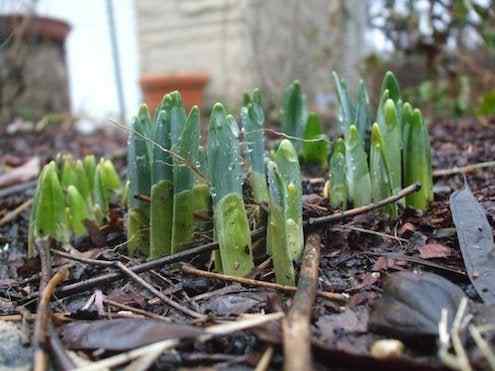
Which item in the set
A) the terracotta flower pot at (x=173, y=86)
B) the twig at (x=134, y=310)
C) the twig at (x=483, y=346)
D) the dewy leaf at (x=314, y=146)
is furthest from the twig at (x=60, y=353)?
the terracotta flower pot at (x=173, y=86)

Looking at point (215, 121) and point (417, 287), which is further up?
point (215, 121)

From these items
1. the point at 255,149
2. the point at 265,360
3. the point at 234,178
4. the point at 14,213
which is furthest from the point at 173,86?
the point at 265,360

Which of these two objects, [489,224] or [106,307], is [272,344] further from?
[489,224]

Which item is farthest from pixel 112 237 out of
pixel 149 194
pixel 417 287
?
pixel 417 287

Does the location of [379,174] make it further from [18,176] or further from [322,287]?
[18,176]

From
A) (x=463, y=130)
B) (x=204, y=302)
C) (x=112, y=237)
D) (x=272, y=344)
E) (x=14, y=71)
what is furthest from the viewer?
(x=14, y=71)

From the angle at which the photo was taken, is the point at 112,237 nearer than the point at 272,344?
No

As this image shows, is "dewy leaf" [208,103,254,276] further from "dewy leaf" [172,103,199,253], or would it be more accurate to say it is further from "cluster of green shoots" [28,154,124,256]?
"cluster of green shoots" [28,154,124,256]

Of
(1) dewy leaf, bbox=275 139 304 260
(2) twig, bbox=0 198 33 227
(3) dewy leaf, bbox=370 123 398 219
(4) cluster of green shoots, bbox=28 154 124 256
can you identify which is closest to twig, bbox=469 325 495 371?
(1) dewy leaf, bbox=275 139 304 260
